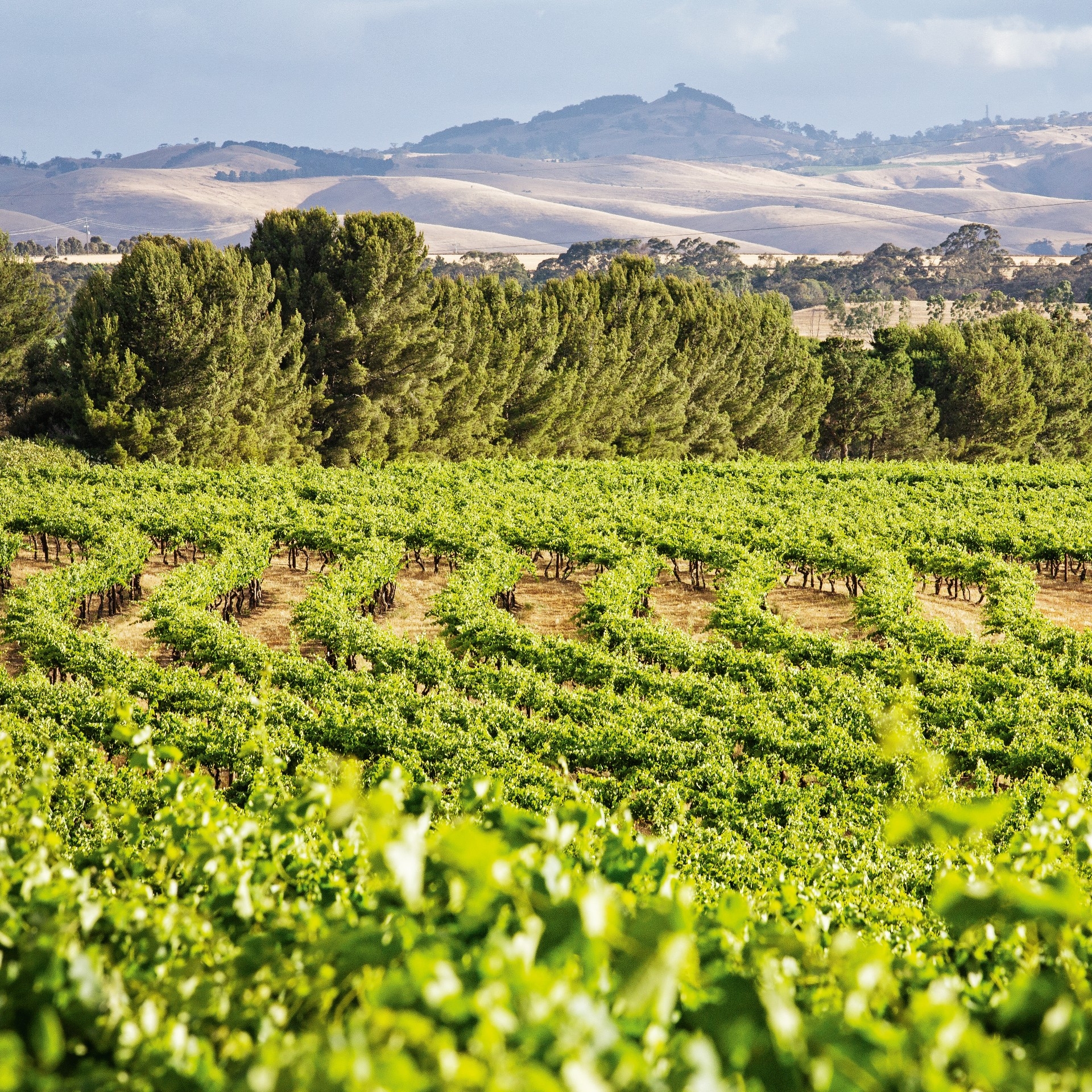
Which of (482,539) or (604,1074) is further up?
(604,1074)

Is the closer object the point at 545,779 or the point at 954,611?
the point at 545,779

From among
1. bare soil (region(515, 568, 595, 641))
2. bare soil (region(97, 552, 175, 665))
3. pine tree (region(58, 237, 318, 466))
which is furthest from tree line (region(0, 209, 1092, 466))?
bare soil (region(515, 568, 595, 641))

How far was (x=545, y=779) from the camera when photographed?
1066 cm

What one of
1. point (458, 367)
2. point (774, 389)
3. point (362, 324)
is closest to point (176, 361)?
point (362, 324)

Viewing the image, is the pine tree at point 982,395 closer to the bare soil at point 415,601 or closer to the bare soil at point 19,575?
the bare soil at point 415,601

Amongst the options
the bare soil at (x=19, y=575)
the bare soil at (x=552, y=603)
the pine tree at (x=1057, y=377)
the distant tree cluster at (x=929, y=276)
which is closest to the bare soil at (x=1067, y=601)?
the bare soil at (x=552, y=603)

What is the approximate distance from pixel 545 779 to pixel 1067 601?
1770 centimetres

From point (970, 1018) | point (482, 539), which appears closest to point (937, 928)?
point (970, 1018)

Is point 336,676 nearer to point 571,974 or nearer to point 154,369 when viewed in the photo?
point 571,974

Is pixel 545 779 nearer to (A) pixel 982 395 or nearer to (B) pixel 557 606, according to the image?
(B) pixel 557 606

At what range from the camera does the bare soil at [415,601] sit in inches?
775

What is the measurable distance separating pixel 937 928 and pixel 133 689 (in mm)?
11208

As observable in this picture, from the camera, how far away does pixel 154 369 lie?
31.6 metres

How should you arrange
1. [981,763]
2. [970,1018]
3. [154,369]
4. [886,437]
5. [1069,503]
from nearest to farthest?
[970,1018] → [981,763] → [1069,503] → [154,369] → [886,437]
